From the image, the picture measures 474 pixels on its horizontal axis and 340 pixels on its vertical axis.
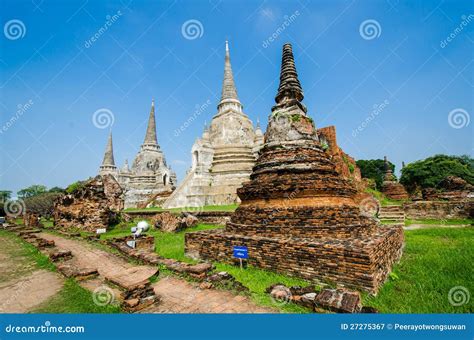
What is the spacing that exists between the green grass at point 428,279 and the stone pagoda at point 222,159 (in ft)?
52.4

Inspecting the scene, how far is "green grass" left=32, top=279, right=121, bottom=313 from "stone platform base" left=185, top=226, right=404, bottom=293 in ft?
9.71

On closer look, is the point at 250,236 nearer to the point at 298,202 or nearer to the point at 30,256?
the point at 298,202

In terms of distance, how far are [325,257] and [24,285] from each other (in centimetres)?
683

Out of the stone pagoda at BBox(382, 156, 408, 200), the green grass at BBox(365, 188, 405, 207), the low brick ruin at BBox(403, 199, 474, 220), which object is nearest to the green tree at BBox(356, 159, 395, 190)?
the stone pagoda at BBox(382, 156, 408, 200)

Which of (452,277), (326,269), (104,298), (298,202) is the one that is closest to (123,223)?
(104,298)

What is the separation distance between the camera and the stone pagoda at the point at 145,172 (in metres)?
34.1

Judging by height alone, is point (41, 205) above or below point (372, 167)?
below

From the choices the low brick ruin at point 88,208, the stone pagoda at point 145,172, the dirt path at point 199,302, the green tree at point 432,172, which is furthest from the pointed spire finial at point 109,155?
the green tree at point 432,172

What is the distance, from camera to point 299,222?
596 cm

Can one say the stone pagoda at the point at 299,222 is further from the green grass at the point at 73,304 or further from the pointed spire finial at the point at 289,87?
the green grass at the point at 73,304

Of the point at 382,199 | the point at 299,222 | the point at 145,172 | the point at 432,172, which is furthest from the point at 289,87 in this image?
the point at 432,172

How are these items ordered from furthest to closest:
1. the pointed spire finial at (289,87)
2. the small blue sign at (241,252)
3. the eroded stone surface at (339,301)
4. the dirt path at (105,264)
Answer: the pointed spire finial at (289,87) < the small blue sign at (241,252) < the dirt path at (105,264) < the eroded stone surface at (339,301)

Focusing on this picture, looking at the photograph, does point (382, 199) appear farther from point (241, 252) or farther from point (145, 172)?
point (145, 172)

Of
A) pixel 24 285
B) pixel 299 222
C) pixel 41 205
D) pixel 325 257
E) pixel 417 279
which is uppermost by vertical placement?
pixel 41 205
